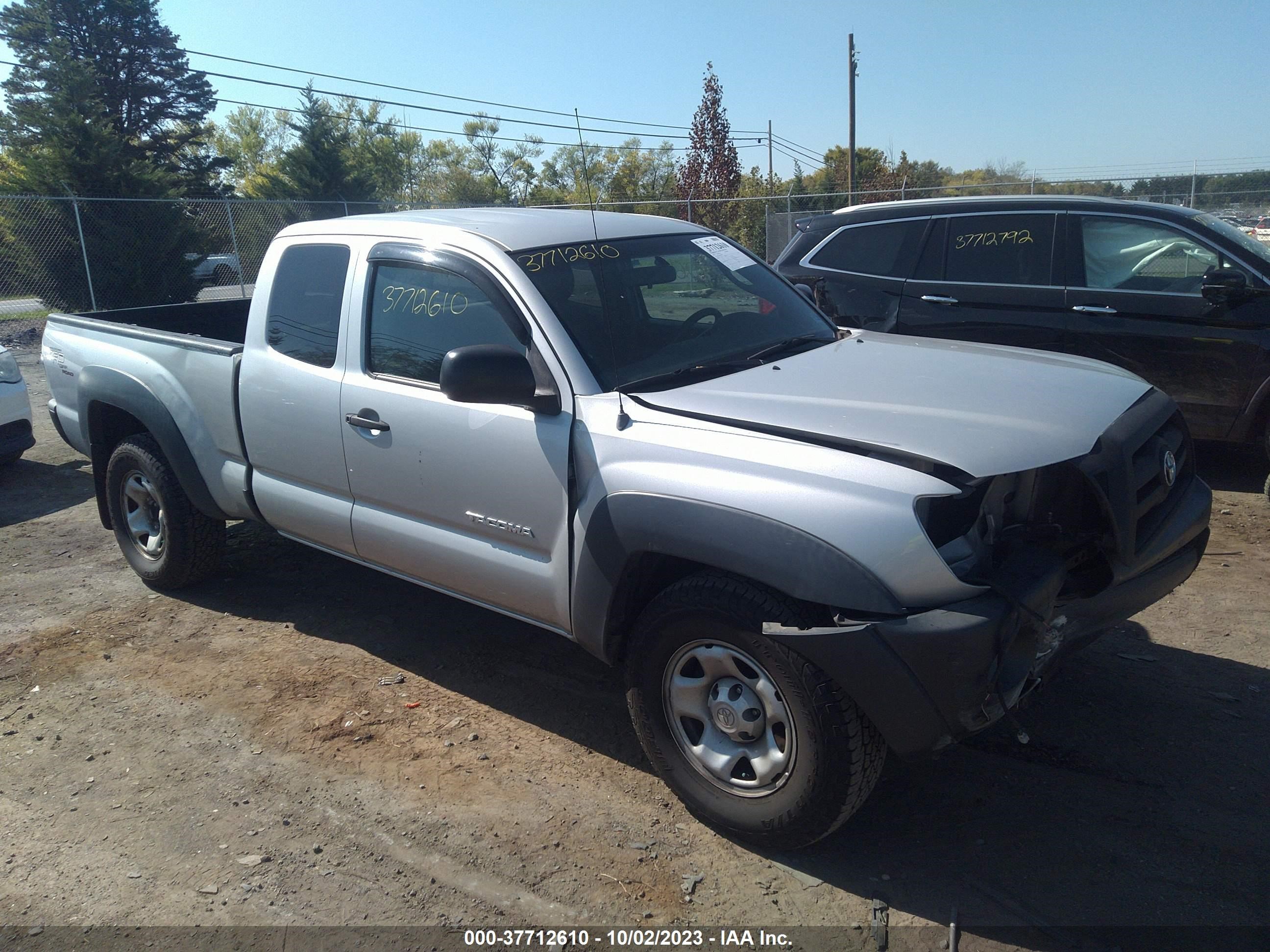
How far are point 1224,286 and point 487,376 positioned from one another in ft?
16.8

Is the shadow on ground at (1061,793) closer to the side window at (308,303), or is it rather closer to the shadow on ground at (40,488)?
the side window at (308,303)

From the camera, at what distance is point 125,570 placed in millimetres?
5770

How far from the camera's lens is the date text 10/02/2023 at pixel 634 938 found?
262cm

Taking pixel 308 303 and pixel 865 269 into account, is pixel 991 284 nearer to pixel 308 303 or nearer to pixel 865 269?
pixel 865 269

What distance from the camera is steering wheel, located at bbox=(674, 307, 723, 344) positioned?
372 cm

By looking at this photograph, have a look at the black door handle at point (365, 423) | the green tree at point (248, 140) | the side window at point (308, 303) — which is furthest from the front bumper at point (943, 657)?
the green tree at point (248, 140)

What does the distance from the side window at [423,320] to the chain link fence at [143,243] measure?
12.3 m

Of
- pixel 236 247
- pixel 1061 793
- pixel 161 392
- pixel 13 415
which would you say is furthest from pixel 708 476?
pixel 236 247

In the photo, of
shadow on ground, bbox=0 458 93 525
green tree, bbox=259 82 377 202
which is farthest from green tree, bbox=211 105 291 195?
shadow on ground, bbox=0 458 93 525

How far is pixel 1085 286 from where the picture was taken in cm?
641

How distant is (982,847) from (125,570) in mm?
5154

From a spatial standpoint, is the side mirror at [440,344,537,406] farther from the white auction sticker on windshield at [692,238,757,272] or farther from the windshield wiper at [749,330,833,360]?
the white auction sticker on windshield at [692,238,757,272]

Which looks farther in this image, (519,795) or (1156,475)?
(519,795)

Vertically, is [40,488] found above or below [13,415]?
below
